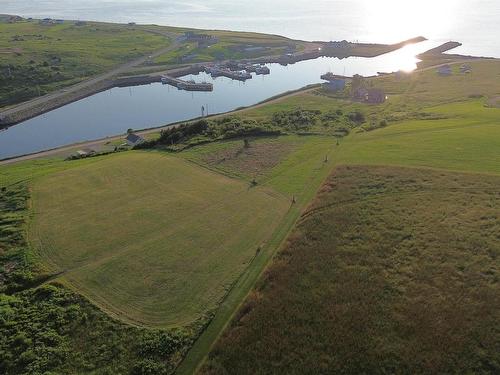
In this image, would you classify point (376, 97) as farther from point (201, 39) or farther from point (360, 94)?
point (201, 39)

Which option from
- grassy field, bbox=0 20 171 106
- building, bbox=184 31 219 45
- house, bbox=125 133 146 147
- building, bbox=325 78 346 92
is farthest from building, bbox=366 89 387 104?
building, bbox=184 31 219 45

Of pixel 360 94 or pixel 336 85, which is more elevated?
pixel 336 85

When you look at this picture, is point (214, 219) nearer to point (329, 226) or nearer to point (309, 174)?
point (329, 226)

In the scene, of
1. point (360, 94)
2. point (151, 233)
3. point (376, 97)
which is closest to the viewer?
point (151, 233)

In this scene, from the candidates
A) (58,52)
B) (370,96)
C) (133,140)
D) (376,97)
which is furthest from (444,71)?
(58,52)

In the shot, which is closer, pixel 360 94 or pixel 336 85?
pixel 360 94

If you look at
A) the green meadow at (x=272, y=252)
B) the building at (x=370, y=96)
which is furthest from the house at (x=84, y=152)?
the building at (x=370, y=96)
